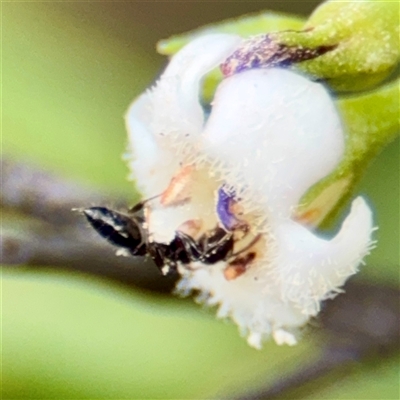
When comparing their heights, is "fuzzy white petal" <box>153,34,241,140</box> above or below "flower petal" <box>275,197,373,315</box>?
above

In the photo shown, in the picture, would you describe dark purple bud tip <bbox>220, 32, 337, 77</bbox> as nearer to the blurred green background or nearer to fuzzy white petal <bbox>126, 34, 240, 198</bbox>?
fuzzy white petal <bbox>126, 34, 240, 198</bbox>

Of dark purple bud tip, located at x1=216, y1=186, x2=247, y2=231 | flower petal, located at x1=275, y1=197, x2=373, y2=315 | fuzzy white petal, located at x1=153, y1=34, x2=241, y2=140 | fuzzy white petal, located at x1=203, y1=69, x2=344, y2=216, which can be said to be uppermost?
fuzzy white petal, located at x1=153, y1=34, x2=241, y2=140

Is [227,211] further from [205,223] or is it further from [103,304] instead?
[103,304]

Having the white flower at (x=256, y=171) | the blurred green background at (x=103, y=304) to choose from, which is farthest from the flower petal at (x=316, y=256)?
the blurred green background at (x=103, y=304)

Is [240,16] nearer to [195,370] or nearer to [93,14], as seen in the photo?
[93,14]

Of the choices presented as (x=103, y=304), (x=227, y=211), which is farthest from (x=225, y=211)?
(x=103, y=304)

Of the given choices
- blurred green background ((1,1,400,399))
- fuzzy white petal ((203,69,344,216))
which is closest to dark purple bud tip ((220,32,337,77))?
fuzzy white petal ((203,69,344,216))

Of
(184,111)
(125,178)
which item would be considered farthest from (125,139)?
(184,111)
